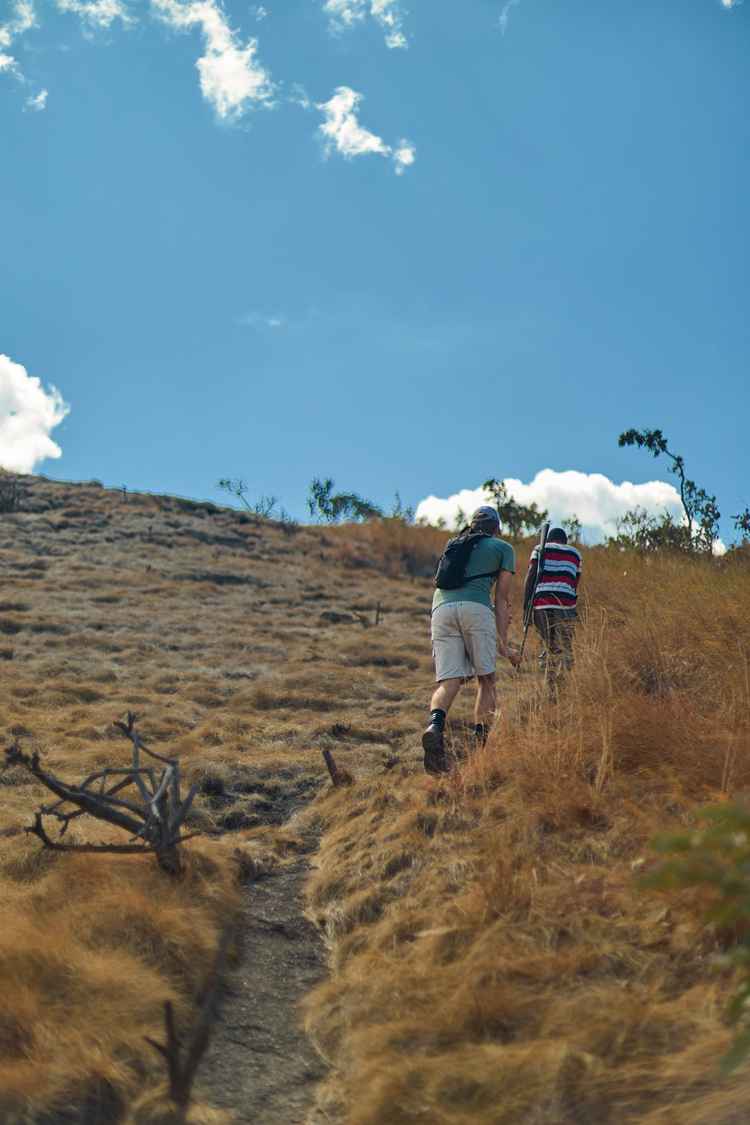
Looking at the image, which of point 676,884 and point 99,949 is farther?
point 99,949

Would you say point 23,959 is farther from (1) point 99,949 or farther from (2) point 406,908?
(2) point 406,908

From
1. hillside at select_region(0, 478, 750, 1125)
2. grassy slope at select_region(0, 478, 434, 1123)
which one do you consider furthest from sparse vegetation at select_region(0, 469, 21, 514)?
hillside at select_region(0, 478, 750, 1125)

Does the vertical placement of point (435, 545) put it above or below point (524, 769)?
above

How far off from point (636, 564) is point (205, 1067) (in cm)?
980

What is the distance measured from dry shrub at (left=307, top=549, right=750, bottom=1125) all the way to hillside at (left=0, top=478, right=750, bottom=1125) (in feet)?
0.03

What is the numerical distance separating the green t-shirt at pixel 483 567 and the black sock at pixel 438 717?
0.73 m

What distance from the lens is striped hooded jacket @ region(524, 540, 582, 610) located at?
25.3 ft

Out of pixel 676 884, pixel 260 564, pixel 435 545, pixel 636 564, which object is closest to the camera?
pixel 676 884

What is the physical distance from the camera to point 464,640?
20.7ft

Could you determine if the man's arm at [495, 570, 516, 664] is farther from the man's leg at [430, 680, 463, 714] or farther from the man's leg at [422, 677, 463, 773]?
the man's leg at [422, 677, 463, 773]

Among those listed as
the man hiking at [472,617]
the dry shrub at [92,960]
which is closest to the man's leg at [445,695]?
the man hiking at [472,617]

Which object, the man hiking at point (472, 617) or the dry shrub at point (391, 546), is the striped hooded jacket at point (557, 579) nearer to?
the man hiking at point (472, 617)

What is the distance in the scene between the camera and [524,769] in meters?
5.04

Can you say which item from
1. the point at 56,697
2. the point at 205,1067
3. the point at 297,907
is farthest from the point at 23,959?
the point at 56,697
